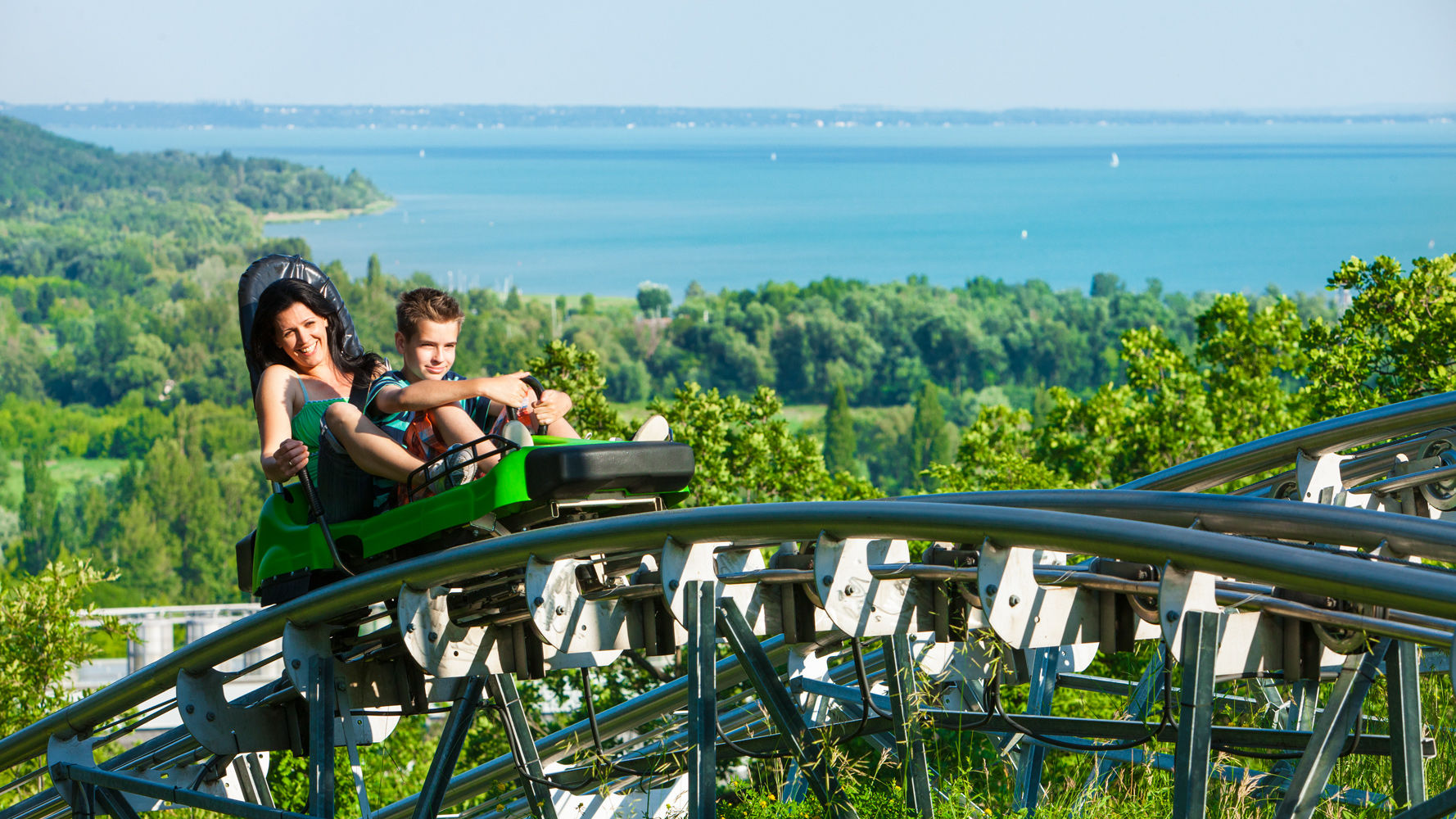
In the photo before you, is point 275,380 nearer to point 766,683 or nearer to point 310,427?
point 310,427

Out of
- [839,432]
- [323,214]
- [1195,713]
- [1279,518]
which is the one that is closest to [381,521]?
[1195,713]

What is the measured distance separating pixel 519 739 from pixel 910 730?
1807 mm

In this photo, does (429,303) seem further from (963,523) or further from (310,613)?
(963,523)

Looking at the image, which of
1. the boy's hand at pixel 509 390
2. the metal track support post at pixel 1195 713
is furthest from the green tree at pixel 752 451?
the metal track support post at pixel 1195 713

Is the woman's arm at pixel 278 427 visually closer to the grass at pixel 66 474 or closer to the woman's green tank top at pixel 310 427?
the woman's green tank top at pixel 310 427

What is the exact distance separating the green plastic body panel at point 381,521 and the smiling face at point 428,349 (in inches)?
20.1

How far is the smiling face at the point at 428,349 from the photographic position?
5707 mm

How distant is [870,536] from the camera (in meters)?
4.72

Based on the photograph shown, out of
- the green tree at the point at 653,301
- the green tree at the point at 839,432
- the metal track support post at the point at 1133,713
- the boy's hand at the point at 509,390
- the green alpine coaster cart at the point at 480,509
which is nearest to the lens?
the green alpine coaster cart at the point at 480,509

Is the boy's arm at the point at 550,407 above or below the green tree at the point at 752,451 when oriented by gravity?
above

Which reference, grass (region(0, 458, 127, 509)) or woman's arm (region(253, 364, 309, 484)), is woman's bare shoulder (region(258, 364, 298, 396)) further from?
grass (region(0, 458, 127, 509))

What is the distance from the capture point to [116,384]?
98.4m

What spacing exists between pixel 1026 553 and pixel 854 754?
243 inches

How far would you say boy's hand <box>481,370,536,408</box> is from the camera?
208 inches
